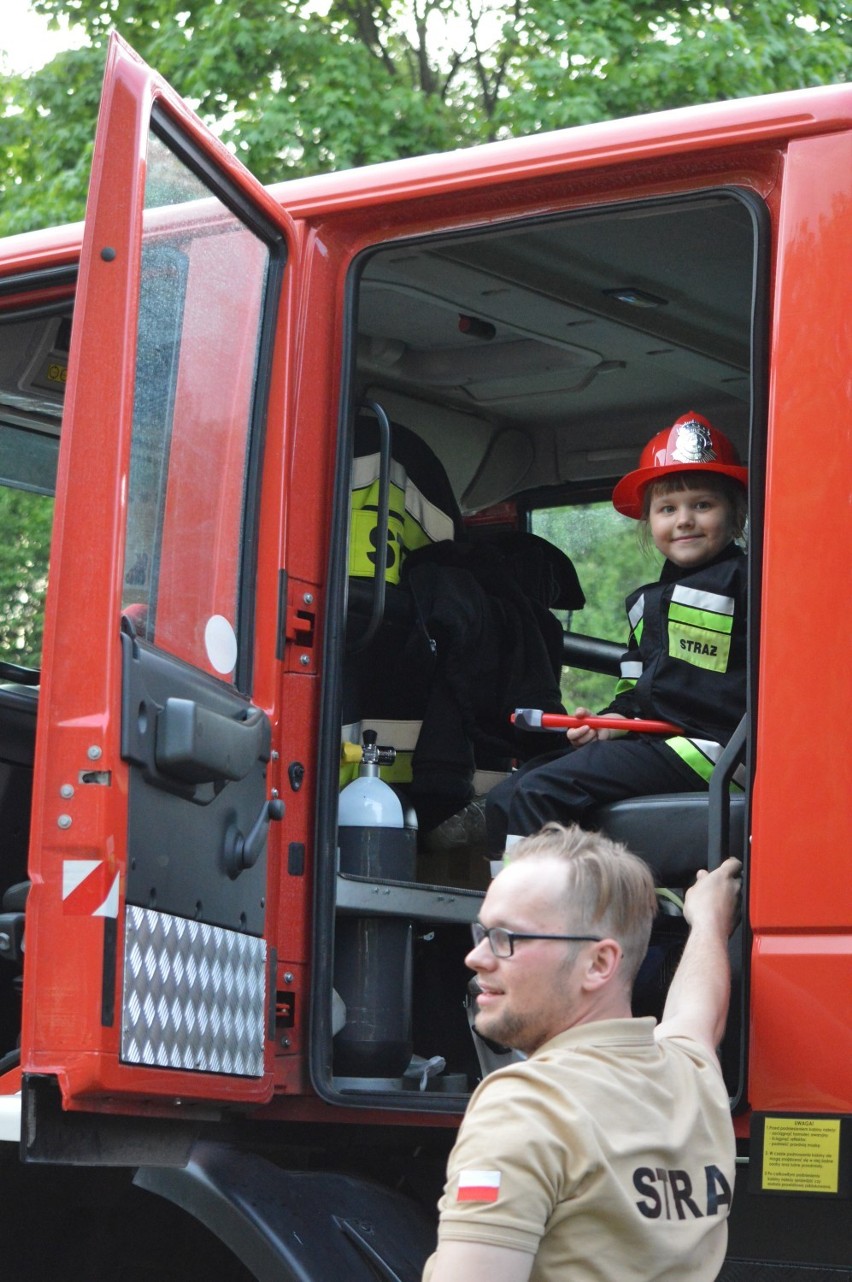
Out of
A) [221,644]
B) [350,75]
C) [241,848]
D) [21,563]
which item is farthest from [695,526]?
[350,75]

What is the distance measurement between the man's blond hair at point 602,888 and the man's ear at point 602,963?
21 millimetres

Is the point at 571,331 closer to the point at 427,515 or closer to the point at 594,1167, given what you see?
the point at 427,515

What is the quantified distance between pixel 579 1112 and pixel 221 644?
1.23 metres

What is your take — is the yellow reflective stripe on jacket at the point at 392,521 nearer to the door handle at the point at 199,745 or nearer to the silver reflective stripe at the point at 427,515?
the silver reflective stripe at the point at 427,515

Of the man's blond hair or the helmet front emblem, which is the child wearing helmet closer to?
the helmet front emblem

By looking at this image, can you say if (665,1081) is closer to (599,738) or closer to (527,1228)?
(527,1228)

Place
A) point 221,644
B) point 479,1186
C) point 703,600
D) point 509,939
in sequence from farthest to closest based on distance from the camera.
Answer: point 703,600
point 221,644
point 509,939
point 479,1186

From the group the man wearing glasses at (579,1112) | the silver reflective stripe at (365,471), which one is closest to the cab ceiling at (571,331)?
the silver reflective stripe at (365,471)

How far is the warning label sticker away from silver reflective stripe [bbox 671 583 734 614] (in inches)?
43.1

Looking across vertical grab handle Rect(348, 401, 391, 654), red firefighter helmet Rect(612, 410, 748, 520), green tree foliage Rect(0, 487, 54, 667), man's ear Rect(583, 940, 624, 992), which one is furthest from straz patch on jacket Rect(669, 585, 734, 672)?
green tree foliage Rect(0, 487, 54, 667)

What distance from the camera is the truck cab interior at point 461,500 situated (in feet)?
10.1

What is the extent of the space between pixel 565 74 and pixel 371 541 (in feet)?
25.7

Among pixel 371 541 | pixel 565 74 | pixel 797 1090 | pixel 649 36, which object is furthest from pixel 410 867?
pixel 649 36

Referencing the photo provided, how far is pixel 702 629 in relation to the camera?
3.31 m
